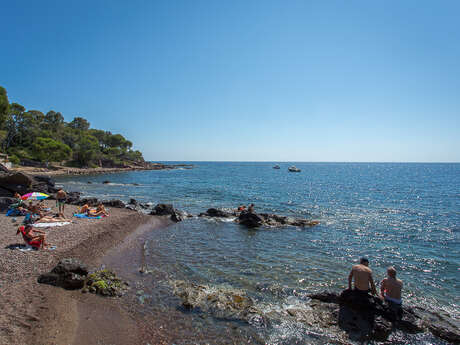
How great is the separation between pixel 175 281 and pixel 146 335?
13.1ft

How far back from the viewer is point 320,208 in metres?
36.0

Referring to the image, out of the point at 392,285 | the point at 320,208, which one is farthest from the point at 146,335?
the point at 320,208

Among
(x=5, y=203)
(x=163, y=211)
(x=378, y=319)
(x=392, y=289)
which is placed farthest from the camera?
(x=163, y=211)

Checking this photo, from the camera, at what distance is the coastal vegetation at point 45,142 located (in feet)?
251

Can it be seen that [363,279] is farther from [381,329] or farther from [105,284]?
[105,284]

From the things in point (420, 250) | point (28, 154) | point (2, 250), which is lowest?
point (420, 250)

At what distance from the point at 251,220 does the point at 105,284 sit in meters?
16.0

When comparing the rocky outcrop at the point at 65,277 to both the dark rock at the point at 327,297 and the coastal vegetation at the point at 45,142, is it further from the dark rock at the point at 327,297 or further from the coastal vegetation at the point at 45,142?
the coastal vegetation at the point at 45,142

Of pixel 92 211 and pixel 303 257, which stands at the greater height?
pixel 92 211

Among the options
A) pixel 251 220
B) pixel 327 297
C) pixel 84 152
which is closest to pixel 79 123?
pixel 84 152

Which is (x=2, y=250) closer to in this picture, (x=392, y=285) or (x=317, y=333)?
(x=317, y=333)

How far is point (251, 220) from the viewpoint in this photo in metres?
24.7

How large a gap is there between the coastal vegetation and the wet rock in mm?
61320

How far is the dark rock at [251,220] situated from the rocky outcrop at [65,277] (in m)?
16.2
